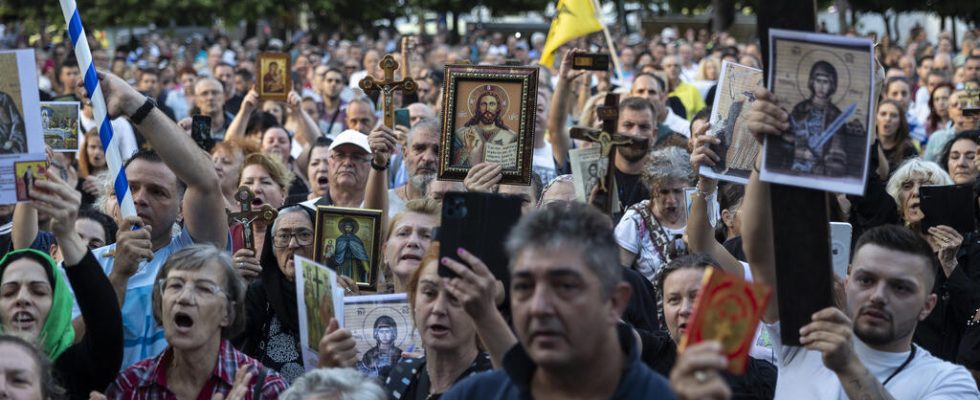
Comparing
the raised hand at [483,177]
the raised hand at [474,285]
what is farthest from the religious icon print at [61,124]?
the raised hand at [474,285]

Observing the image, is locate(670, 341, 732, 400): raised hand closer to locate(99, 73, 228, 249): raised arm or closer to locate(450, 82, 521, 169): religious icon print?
locate(99, 73, 228, 249): raised arm

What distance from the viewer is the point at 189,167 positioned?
6.64 meters

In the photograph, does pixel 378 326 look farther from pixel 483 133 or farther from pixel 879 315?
pixel 879 315

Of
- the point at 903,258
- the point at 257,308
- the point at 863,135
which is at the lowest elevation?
the point at 257,308

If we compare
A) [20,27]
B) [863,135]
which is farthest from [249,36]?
[863,135]

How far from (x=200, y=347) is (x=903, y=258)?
2.60 meters

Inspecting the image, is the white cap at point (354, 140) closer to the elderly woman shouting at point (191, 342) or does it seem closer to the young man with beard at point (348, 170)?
the young man with beard at point (348, 170)

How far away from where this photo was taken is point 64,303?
6227mm

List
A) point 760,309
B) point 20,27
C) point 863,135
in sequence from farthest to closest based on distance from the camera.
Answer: point 20,27, point 863,135, point 760,309

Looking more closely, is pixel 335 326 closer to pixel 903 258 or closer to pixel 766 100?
pixel 766 100

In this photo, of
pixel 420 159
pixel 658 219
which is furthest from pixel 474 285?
pixel 420 159

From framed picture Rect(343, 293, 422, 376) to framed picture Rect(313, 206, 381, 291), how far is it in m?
0.91

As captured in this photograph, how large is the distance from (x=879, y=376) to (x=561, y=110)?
5.07 meters

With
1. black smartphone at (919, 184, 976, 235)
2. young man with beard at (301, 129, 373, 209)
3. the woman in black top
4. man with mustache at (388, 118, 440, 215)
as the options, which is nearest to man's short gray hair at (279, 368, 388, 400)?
the woman in black top
